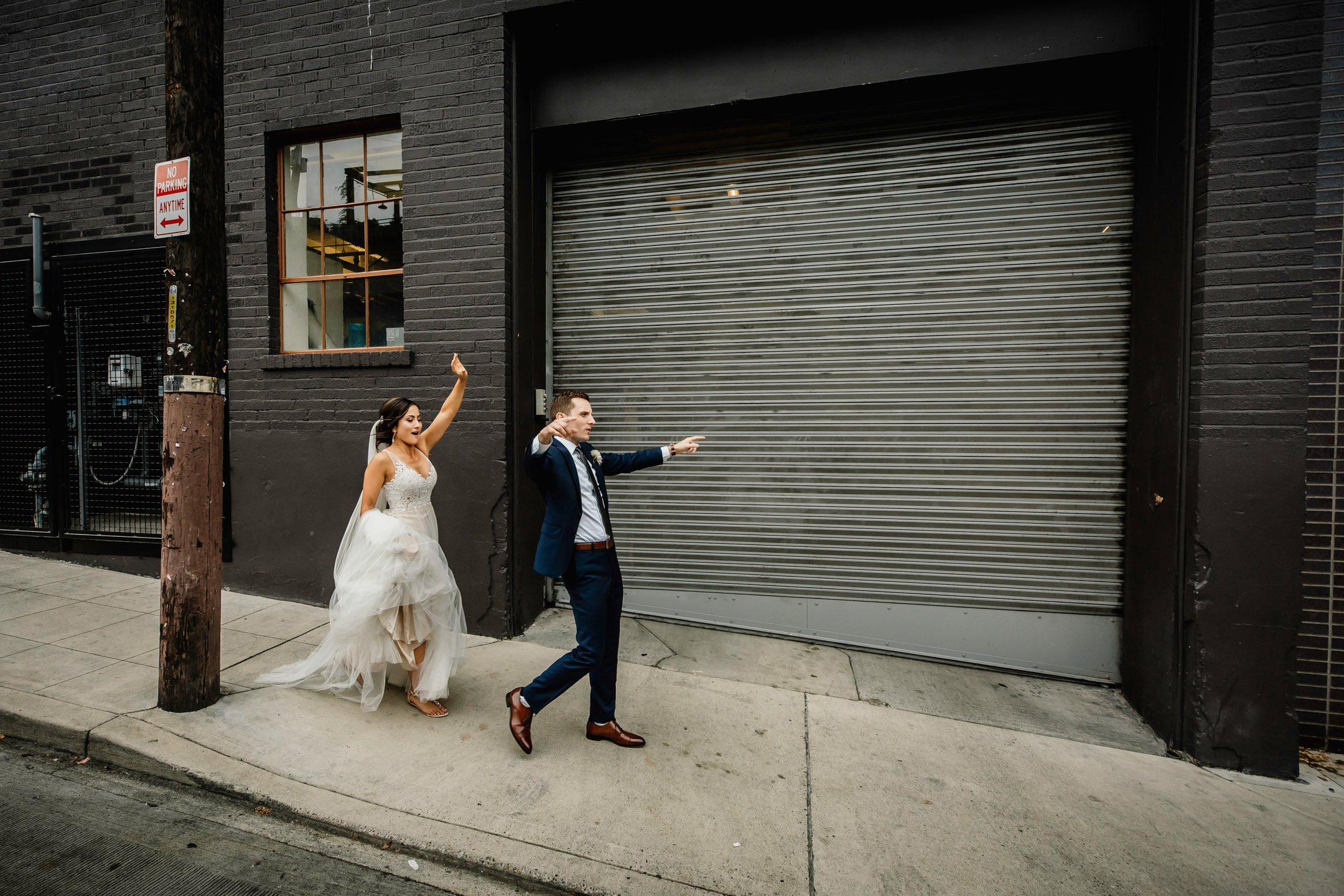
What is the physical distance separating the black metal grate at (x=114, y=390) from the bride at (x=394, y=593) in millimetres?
3403

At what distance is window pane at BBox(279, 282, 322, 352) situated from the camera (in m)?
5.48

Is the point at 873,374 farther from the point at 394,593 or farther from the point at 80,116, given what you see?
the point at 80,116

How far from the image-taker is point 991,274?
A: 449 cm

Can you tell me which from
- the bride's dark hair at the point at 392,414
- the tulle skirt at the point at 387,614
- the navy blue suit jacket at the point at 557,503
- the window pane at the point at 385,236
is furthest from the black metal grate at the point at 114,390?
the navy blue suit jacket at the point at 557,503

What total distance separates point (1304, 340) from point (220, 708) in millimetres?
6713

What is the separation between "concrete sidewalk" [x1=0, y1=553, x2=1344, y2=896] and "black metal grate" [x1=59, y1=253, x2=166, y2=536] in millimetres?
1699

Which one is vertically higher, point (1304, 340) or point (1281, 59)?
point (1281, 59)

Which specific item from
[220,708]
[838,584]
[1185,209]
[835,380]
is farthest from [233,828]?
[1185,209]

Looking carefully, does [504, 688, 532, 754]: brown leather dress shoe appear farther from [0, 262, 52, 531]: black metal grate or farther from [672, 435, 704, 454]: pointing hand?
[0, 262, 52, 531]: black metal grate

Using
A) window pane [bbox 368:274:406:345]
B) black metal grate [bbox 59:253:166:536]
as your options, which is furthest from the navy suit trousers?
black metal grate [bbox 59:253:166:536]

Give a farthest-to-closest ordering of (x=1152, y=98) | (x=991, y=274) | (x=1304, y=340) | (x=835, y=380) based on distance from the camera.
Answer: (x=835, y=380) → (x=991, y=274) → (x=1152, y=98) → (x=1304, y=340)

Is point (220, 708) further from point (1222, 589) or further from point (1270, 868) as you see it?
point (1222, 589)

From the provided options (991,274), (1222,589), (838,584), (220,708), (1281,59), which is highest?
(1281,59)

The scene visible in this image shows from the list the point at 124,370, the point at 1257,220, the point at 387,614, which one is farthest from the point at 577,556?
the point at 124,370
